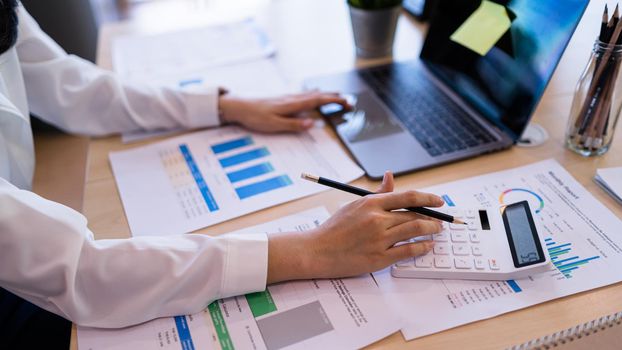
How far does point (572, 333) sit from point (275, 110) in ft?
2.08

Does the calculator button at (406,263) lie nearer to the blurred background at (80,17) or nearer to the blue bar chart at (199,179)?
the blue bar chart at (199,179)

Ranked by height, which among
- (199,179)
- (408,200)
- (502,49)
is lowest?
(199,179)

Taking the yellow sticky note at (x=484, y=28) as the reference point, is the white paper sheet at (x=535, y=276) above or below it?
below

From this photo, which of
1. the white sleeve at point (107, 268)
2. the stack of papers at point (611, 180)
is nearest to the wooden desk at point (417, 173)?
the stack of papers at point (611, 180)

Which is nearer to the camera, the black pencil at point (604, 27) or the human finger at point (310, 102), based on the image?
the black pencil at point (604, 27)

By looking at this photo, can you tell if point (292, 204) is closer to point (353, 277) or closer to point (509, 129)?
point (353, 277)

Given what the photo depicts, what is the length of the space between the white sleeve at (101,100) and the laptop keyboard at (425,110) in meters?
0.37

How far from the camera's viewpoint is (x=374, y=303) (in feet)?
2.15

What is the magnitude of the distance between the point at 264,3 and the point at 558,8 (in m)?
0.93

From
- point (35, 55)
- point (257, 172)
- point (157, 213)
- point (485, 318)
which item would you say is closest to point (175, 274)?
point (157, 213)

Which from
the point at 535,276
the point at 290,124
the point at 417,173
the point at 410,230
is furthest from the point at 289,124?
the point at 535,276

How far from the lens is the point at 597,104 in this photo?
83cm

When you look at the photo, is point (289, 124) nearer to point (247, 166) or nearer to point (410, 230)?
point (247, 166)

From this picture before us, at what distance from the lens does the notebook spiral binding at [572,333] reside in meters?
0.60
